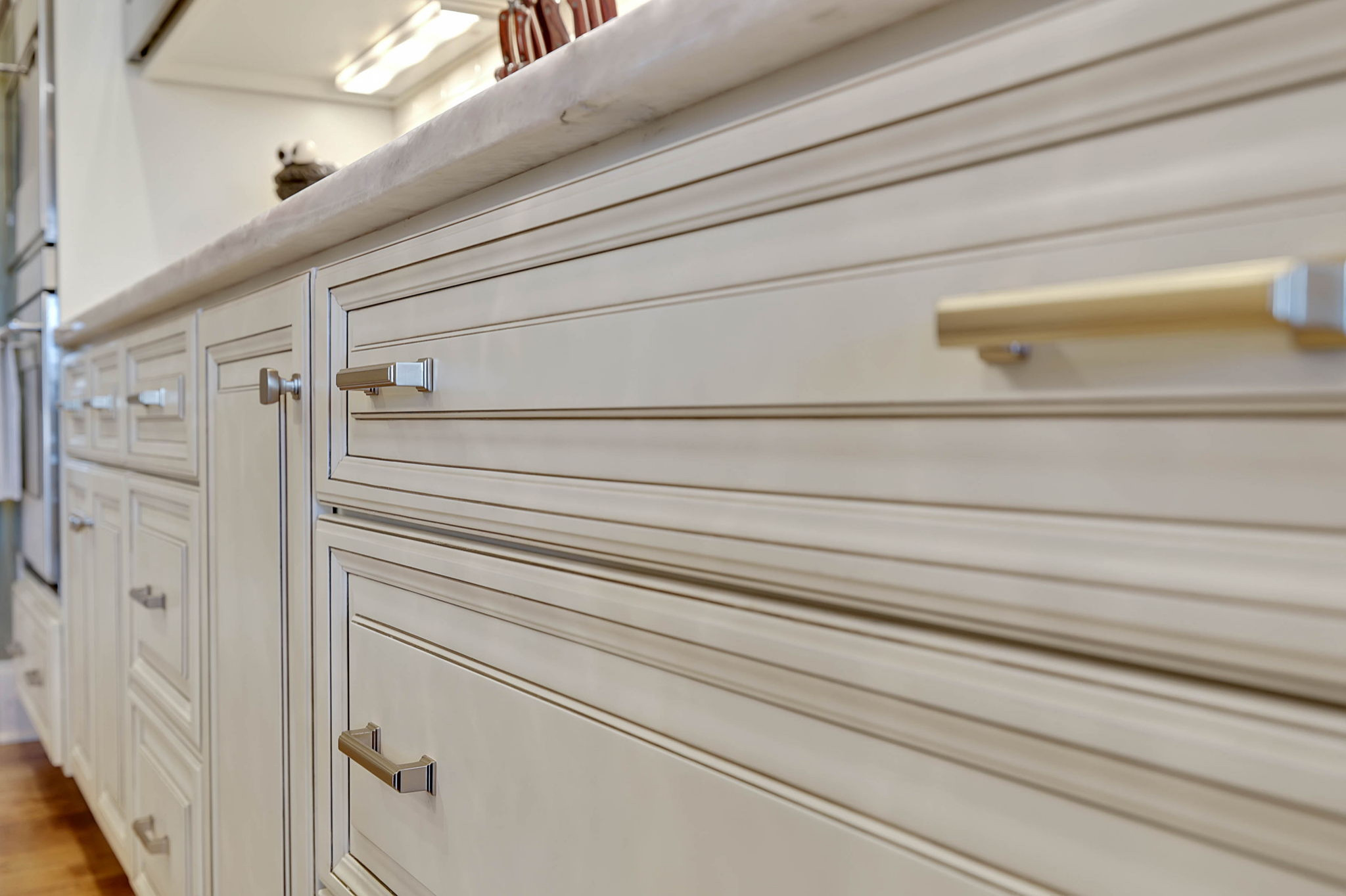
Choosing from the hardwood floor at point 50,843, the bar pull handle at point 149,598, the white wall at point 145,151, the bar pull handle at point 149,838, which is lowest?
the hardwood floor at point 50,843

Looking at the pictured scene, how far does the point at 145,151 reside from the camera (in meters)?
2.03

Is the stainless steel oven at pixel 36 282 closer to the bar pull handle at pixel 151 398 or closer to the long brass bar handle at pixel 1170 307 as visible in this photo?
the bar pull handle at pixel 151 398

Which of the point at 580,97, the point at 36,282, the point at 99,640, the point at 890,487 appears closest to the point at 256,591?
the point at 580,97

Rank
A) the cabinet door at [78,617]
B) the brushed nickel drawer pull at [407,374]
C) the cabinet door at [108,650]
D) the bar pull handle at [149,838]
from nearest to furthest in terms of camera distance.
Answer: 1. the brushed nickel drawer pull at [407,374]
2. the bar pull handle at [149,838]
3. the cabinet door at [108,650]
4. the cabinet door at [78,617]

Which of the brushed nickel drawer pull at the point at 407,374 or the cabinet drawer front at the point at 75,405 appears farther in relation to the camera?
the cabinet drawer front at the point at 75,405

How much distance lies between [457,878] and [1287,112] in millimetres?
548

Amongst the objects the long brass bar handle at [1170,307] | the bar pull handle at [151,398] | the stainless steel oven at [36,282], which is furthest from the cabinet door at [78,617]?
the long brass bar handle at [1170,307]

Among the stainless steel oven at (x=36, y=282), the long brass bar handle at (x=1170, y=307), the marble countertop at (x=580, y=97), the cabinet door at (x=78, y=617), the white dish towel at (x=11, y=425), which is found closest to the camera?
the long brass bar handle at (x=1170, y=307)

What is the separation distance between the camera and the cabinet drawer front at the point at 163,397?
1104 mm

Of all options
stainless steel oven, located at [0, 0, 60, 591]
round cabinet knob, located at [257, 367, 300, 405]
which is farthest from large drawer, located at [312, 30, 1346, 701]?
stainless steel oven, located at [0, 0, 60, 591]

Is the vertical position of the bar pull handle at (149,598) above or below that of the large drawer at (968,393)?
below

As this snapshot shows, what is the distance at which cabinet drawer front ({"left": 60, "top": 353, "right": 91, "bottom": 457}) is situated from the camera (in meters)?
1.67

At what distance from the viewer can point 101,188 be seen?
2010mm

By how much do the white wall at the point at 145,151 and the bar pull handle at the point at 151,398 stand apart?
34.3 inches
